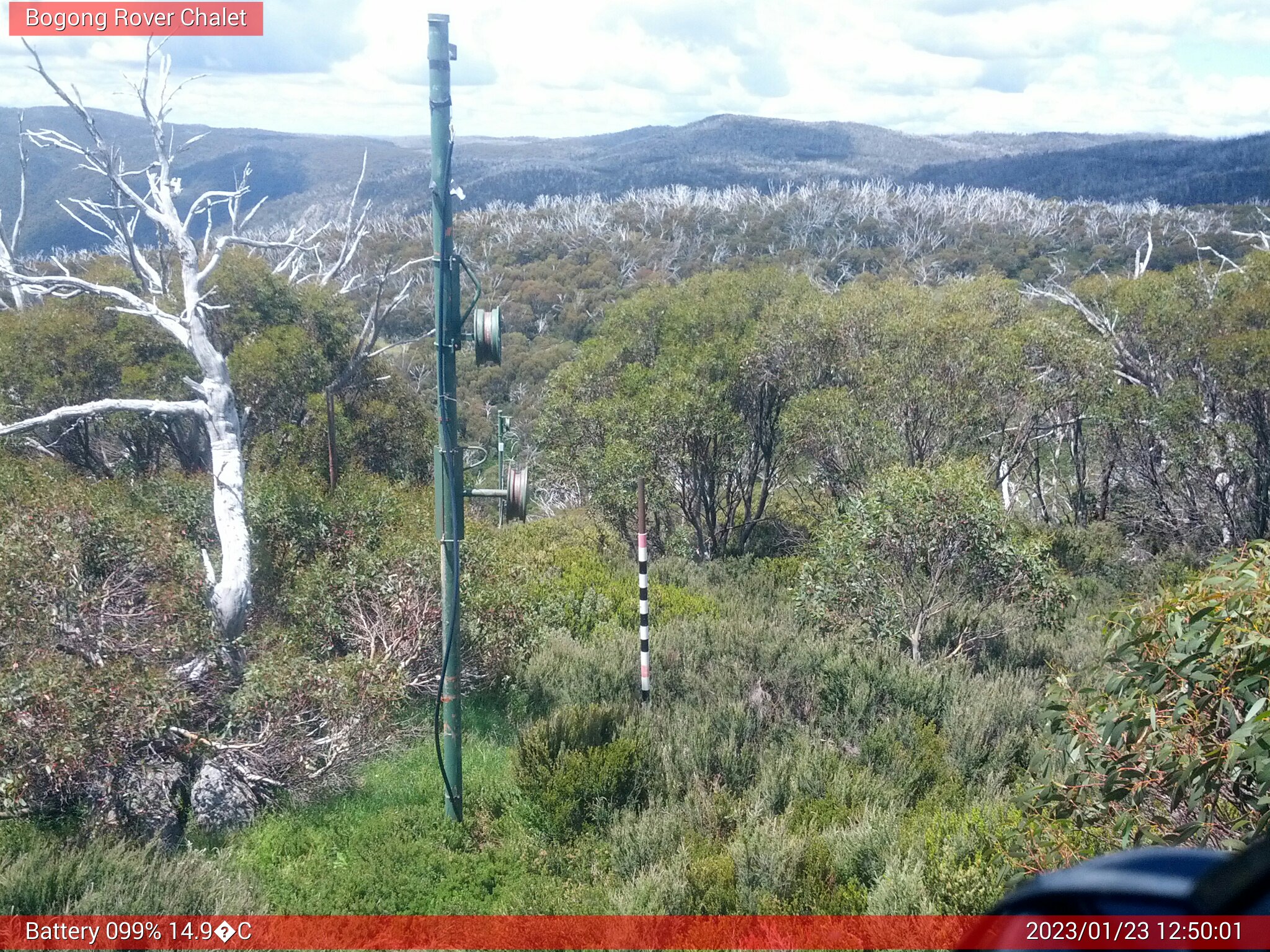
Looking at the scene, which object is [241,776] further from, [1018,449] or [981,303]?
[981,303]

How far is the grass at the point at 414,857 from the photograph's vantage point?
5.27 meters

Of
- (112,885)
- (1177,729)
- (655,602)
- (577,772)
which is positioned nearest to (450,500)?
(577,772)

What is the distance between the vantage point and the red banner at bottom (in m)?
4.35

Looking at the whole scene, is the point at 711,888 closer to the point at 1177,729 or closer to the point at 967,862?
the point at 967,862

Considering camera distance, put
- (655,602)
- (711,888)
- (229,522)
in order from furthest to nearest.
→ (655,602) < (229,522) < (711,888)

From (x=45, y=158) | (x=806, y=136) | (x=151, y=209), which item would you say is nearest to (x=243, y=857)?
(x=151, y=209)

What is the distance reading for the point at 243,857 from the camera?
5742 mm

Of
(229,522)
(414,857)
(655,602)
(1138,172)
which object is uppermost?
(1138,172)

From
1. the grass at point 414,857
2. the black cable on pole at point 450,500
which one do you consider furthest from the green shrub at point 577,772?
the black cable on pole at point 450,500

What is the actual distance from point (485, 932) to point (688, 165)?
157 meters

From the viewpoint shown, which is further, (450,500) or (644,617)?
(644,617)

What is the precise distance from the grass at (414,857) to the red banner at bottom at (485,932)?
162mm

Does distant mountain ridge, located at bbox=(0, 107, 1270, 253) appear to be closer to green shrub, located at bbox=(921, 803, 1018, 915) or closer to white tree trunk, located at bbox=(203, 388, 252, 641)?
white tree trunk, located at bbox=(203, 388, 252, 641)

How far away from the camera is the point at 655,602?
11.6 metres
